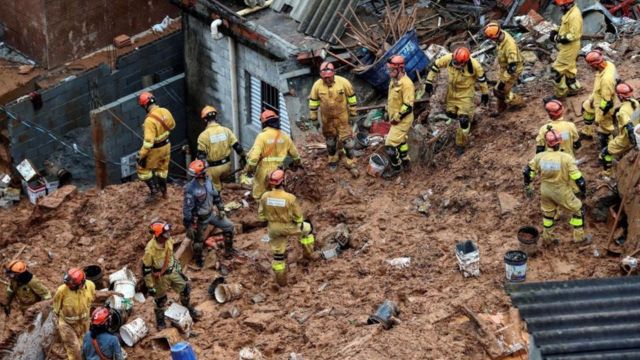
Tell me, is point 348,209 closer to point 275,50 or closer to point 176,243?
point 176,243

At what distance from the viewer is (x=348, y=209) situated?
725 inches

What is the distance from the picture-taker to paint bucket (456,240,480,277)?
15539 mm

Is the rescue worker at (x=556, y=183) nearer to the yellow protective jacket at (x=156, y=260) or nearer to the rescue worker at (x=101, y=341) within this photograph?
the yellow protective jacket at (x=156, y=260)

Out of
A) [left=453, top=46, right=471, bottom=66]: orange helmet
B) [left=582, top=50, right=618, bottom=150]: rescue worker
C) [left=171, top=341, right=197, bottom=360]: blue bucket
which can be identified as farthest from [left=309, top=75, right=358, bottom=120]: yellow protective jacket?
[left=171, top=341, right=197, bottom=360]: blue bucket

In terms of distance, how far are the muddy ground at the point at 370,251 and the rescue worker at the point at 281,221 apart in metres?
0.43

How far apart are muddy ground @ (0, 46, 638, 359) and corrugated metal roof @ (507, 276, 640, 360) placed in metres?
2.96

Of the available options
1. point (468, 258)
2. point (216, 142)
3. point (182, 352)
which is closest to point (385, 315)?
point (468, 258)

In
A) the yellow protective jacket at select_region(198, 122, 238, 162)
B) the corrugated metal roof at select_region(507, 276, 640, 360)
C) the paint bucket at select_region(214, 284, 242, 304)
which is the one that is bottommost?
the paint bucket at select_region(214, 284, 242, 304)

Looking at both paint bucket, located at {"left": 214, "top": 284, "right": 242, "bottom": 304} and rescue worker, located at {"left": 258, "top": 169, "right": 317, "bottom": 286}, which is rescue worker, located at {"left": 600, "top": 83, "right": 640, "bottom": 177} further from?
paint bucket, located at {"left": 214, "top": 284, "right": 242, "bottom": 304}

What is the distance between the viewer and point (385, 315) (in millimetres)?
14961

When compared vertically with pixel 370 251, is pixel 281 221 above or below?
above

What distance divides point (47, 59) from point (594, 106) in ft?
41.0

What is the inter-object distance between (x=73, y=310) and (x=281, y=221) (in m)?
3.13

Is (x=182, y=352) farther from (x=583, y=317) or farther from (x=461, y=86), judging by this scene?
(x=461, y=86)
